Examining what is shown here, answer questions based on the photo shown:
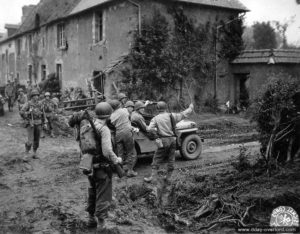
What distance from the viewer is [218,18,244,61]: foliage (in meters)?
20.7

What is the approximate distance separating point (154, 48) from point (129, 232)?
43.4 ft

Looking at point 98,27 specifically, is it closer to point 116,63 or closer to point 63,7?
point 116,63

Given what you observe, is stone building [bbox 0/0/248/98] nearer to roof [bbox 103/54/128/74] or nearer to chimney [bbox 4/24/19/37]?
roof [bbox 103/54/128/74]

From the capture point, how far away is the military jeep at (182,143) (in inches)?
365

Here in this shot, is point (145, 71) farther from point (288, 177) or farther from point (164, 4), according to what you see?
point (288, 177)

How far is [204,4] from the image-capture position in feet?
63.5

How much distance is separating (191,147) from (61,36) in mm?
17091

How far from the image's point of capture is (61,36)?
24.8m

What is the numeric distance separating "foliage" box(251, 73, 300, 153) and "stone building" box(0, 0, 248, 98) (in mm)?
10507

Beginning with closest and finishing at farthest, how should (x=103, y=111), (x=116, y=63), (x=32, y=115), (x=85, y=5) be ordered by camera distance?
(x=103, y=111) < (x=32, y=115) < (x=116, y=63) < (x=85, y=5)

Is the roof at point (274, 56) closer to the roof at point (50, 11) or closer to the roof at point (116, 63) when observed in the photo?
the roof at point (116, 63)

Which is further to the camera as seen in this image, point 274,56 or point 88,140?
point 274,56

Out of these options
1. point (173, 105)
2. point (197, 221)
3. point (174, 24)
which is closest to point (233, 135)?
point (173, 105)

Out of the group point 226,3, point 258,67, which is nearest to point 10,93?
point 226,3
